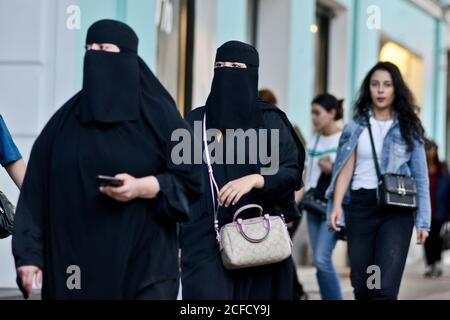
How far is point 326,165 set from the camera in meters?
9.83

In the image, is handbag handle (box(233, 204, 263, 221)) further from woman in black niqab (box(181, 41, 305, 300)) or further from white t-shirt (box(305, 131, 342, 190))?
white t-shirt (box(305, 131, 342, 190))

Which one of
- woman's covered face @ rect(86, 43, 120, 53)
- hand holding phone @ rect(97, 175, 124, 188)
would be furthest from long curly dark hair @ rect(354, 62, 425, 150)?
hand holding phone @ rect(97, 175, 124, 188)

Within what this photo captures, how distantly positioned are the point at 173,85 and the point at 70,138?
7058mm

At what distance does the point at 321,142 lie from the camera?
A: 10195 millimetres

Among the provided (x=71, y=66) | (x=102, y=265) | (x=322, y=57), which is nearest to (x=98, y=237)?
(x=102, y=265)

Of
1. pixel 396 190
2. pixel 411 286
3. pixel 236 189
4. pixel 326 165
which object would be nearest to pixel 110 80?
pixel 236 189

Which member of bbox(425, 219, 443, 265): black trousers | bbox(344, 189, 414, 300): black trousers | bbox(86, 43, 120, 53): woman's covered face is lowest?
bbox(425, 219, 443, 265): black trousers

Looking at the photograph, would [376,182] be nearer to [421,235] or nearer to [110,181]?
[421,235]

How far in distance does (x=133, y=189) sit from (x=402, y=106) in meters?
3.26

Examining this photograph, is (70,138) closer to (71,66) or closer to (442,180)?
(71,66)

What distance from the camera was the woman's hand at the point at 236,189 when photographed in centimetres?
564

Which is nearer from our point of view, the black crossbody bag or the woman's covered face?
the woman's covered face

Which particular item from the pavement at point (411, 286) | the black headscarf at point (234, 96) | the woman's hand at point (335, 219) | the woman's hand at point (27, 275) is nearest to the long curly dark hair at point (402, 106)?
the woman's hand at point (335, 219)

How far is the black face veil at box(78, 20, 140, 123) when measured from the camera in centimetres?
489
